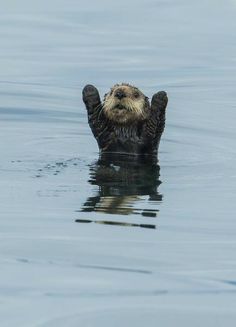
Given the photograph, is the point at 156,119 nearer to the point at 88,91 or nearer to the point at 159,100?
the point at 159,100

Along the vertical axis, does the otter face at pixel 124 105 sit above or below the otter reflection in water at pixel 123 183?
above

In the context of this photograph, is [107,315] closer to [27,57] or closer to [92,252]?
[92,252]

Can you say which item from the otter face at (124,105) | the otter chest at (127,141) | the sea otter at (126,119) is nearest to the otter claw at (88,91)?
the sea otter at (126,119)

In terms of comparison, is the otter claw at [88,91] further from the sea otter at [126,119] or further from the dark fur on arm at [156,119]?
the dark fur on arm at [156,119]

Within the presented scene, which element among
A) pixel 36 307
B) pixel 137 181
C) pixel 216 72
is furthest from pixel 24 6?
pixel 36 307

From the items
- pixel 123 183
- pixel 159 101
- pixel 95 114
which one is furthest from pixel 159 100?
pixel 123 183

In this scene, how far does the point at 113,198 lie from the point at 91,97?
198 centimetres

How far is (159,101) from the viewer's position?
35.9 ft

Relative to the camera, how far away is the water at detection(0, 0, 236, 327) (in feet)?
21.9

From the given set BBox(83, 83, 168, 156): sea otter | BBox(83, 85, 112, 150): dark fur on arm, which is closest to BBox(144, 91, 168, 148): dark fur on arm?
BBox(83, 83, 168, 156): sea otter

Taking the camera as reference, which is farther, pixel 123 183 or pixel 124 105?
pixel 124 105

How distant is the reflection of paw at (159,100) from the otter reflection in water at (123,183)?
478 millimetres

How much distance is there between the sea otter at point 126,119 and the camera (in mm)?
10953

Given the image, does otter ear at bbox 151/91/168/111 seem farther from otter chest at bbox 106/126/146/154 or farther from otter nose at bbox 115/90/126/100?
otter chest at bbox 106/126/146/154
